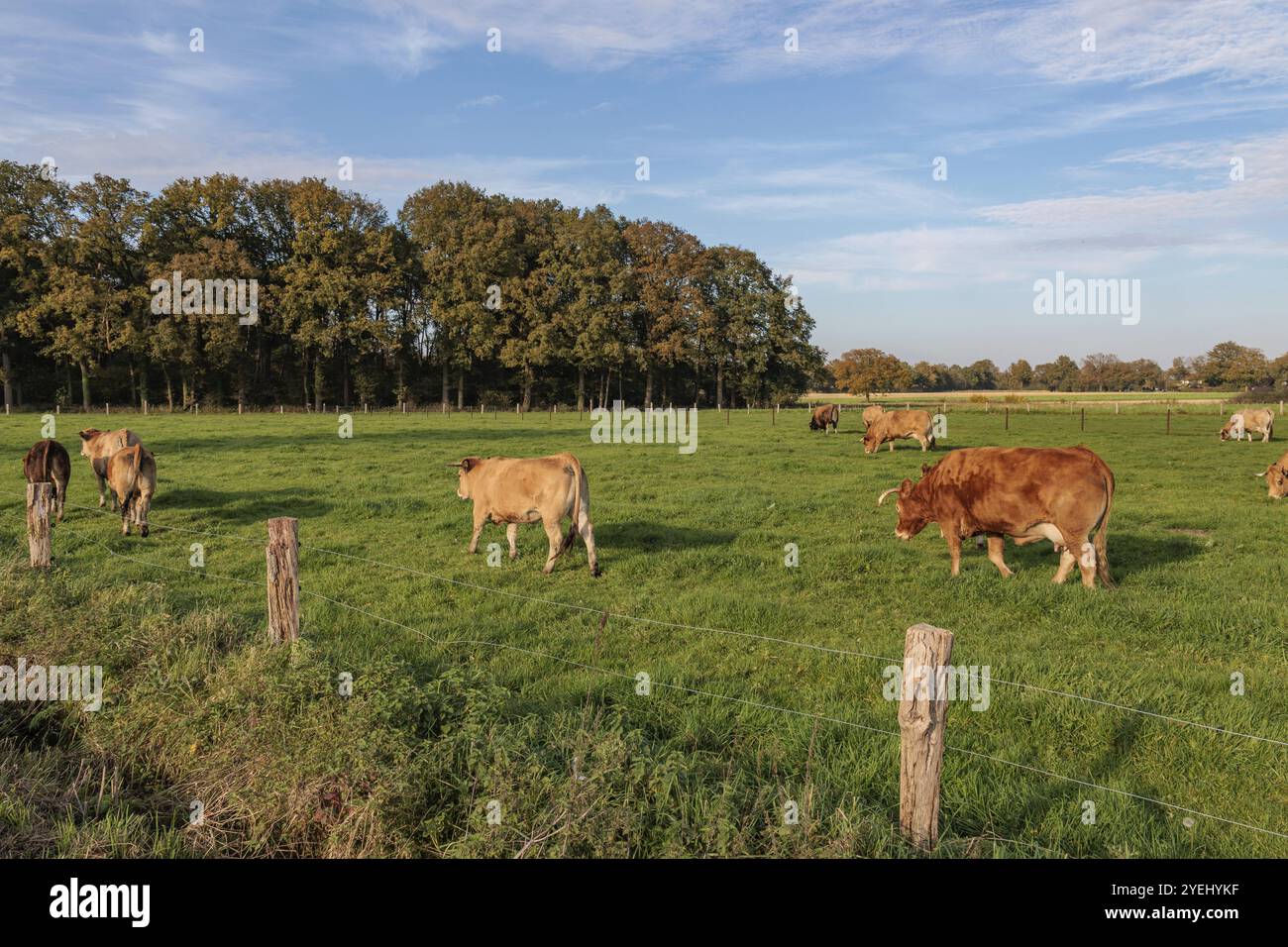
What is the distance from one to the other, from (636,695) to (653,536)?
6.29 m

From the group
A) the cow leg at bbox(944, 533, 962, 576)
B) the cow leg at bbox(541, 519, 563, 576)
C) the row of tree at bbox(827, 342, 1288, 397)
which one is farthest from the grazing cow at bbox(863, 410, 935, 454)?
the row of tree at bbox(827, 342, 1288, 397)

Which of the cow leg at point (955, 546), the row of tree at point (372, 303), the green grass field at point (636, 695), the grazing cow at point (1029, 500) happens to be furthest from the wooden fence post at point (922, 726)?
the row of tree at point (372, 303)

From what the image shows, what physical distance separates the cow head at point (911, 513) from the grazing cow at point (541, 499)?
4799 millimetres

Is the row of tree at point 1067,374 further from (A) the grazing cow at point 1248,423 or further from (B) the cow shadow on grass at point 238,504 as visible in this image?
(B) the cow shadow on grass at point 238,504

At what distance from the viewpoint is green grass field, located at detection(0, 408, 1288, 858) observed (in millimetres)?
4305

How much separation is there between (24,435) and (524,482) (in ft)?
88.3

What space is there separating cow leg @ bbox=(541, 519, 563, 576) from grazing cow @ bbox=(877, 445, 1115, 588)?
17.3 ft

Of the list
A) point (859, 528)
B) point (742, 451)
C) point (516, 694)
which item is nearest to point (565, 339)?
point (742, 451)

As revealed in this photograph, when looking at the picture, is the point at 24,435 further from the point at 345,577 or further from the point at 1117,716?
the point at 1117,716

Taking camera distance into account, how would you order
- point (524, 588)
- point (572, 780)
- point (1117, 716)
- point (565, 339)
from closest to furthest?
point (572, 780)
point (1117, 716)
point (524, 588)
point (565, 339)

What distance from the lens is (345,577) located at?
10.0 metres

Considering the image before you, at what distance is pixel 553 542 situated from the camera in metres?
10.5
